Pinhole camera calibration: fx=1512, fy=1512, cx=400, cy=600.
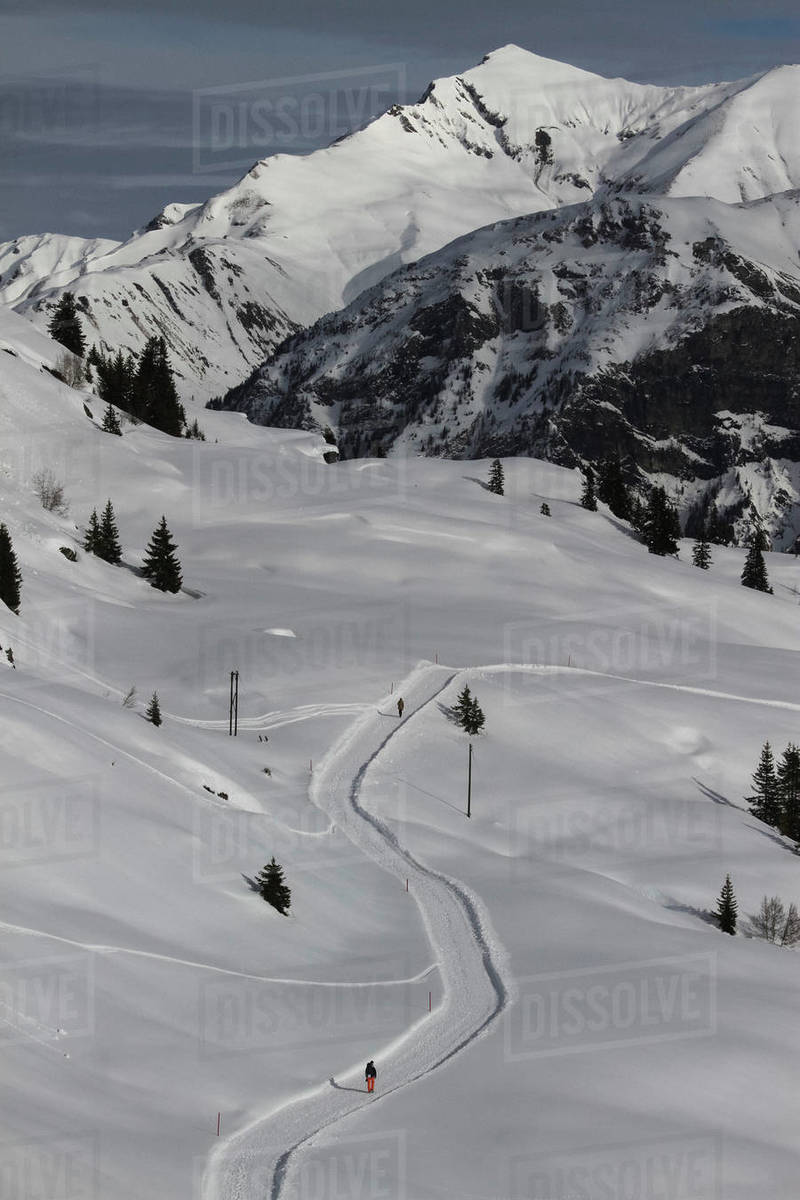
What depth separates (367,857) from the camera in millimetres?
57438

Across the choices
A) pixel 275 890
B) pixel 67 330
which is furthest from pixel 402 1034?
pixel 67 330

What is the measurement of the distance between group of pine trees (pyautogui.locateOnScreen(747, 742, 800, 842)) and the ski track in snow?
56.8 ft

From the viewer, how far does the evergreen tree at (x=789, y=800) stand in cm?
7412

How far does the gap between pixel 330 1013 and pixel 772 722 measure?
5085 cm

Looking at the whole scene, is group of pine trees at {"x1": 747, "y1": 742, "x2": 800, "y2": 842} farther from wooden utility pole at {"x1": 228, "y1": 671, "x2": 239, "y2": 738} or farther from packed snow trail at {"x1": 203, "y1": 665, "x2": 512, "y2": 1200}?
wooden utility pole at {"x1": 228, "y1": 671, "x2": 239, "y2": 738}

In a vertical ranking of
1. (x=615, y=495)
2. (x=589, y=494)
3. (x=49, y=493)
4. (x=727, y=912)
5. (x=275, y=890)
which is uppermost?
(x=49, y=493)

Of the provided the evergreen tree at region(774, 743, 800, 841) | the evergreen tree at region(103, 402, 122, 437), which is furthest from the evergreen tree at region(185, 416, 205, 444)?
the evergreen tree at region(774, 743, 800, 841)

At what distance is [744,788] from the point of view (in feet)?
255

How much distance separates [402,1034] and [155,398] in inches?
4579

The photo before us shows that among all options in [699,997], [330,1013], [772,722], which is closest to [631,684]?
[772,722]

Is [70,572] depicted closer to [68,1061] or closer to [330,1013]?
[330,1013]

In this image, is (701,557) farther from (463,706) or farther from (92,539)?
(463,706)

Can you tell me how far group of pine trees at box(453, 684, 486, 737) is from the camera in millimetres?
76100

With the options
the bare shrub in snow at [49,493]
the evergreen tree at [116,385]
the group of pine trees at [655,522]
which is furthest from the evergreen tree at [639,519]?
the bare shrub in snow at [49,493]
